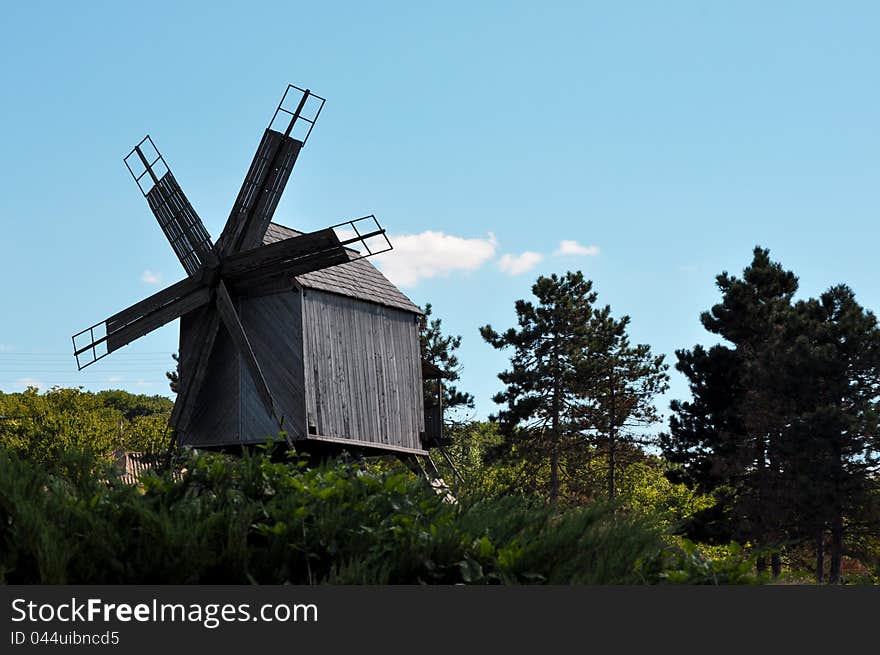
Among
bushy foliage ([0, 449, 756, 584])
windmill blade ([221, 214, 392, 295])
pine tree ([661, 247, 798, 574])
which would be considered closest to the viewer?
bushy foliage ([0, 449, 756, 584])

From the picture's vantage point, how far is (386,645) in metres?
5.06

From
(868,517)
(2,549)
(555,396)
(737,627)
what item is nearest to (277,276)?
(2,549)

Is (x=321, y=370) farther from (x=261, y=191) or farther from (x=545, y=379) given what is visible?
(x=545, y=379)

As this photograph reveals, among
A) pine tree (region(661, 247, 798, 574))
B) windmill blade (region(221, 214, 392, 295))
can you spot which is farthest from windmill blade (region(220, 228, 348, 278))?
pine tree (region(661, 247, 798, 574))

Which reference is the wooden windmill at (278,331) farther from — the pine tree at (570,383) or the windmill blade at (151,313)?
the pine tree at (570,383)

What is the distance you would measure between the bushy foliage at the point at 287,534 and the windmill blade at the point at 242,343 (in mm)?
14751

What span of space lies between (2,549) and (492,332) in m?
38.6

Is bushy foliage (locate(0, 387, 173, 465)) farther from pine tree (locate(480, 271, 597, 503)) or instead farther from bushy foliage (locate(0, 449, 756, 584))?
bushy foliage (locate(0, 449, 756, 584))

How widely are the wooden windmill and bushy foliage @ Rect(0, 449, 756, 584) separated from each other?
48.6 ft

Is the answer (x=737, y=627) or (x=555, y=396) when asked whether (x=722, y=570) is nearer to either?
(x=737, y=627)

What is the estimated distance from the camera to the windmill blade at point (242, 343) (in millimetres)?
21688

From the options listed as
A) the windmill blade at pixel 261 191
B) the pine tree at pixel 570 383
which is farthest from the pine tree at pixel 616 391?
the windmill blade at pixel 261 191

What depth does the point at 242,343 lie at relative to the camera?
22.1 m

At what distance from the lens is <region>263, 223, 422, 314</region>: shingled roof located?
896 inches
